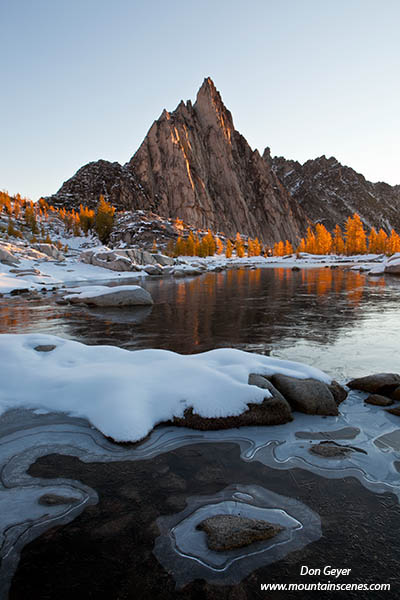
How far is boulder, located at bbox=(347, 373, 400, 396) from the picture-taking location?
6156 mm

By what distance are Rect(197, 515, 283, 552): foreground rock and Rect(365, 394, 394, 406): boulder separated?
373 cm

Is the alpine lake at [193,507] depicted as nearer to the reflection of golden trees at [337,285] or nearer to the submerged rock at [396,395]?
the submerged rock at [396,395]

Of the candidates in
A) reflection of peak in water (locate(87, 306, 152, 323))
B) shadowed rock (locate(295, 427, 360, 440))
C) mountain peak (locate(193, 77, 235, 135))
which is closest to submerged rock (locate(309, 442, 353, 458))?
shadowed rock (locate(295, 427, 360, 440))

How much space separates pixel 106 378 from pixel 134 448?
1.60m

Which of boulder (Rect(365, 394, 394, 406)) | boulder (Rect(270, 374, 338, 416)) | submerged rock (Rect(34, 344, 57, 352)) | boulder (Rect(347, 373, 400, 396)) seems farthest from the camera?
submerged rock (Rect(34, 344, 57, 352))

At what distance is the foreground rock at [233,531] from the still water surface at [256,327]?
16.5 ft

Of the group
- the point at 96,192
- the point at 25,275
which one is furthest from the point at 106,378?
the point at 96,192

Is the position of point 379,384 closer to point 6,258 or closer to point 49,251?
point 6,258

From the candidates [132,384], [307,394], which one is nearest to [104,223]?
[132,384]

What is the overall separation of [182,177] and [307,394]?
168 m

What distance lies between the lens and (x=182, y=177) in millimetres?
160750

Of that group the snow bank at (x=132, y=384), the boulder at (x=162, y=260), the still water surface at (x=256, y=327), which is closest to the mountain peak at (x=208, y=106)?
the boulder at (x=162, y=260)

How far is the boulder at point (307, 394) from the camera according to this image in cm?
545

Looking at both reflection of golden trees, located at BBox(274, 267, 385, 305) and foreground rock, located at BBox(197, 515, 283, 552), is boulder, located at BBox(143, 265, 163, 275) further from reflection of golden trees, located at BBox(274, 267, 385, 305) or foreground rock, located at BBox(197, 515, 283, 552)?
foreground rock, located at BBox(197, 515, 283, 552)
